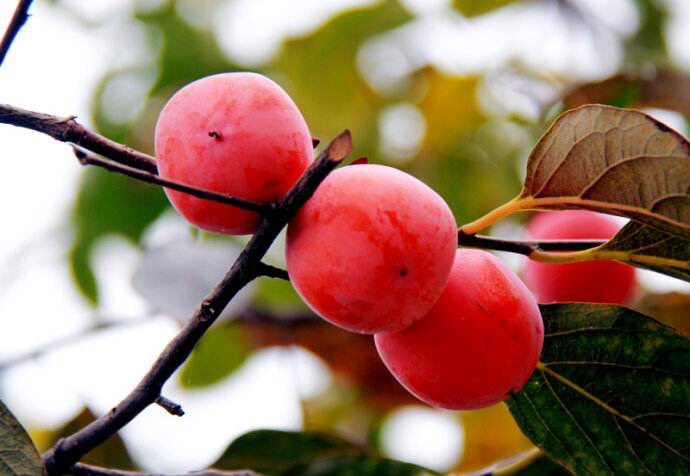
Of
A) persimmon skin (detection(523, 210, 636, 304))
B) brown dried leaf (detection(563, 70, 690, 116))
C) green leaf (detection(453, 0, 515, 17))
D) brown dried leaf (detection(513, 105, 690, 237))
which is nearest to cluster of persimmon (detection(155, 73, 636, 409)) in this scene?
brown dried leaf (detection(513, 105, 690, 237))

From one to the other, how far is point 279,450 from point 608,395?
702 mm

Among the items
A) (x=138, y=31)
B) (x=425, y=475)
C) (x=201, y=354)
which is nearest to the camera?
(x=425, y=475)

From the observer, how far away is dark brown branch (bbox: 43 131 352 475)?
901mm

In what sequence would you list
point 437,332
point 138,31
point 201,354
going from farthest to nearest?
point 138,31
point 201,354
point 437,332

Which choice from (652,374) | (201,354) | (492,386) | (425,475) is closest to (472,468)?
(201,354)

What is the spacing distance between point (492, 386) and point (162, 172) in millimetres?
441

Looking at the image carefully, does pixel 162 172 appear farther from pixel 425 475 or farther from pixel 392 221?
pixel 425 475

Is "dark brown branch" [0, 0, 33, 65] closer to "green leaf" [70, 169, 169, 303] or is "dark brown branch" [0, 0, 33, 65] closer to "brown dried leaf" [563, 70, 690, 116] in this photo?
"brown dried leaf" [563, 70, 690, 116]

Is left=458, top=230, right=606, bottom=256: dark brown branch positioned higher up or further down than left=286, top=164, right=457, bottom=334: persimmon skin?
further down

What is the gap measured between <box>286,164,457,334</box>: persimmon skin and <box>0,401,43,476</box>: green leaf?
0.35 metres

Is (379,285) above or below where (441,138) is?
above

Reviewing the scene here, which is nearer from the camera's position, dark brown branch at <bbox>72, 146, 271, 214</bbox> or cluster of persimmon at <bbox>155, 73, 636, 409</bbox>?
dark brown branch at <bbox>72, 146, 271, 214</bbox>

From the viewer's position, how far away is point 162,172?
1.01 metres

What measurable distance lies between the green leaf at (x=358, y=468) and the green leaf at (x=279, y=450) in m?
0.02
